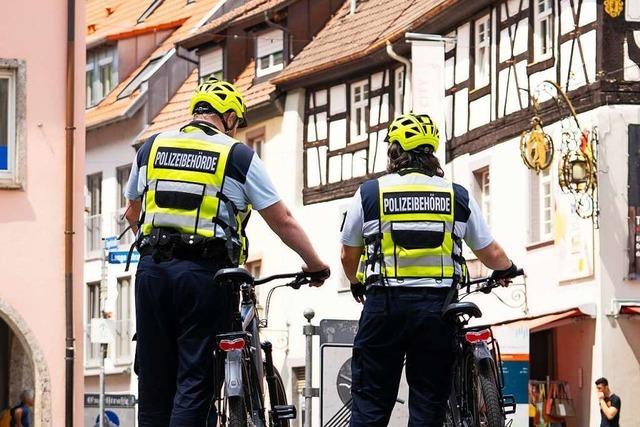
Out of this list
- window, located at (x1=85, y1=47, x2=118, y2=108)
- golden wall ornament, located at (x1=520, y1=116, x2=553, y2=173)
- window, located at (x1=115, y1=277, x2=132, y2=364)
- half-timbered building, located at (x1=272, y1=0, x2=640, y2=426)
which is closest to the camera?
half-timbered building, located at (x1=272, y1=0, x2=640, y2=426)

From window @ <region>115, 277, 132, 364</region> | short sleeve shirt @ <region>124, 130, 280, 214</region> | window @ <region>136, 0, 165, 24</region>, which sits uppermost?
window @ <region>136, 0, 165, 24</region>

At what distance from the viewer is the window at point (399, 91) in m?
42.9

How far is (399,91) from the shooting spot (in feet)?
141

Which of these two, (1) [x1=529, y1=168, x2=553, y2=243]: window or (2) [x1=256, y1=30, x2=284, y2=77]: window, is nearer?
(1) [x1=529, y1=168, x2=553, y2=243]: window

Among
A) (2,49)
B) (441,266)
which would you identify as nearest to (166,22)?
(2,49)

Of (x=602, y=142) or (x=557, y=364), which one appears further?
(x=557, y=364)

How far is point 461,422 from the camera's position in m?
11.0

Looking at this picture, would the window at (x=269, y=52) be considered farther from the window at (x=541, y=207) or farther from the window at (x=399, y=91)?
the window at (x=541, y=207)

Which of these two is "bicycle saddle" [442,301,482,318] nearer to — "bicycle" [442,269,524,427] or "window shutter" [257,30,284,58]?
"bicycle" [442,269,524,427]

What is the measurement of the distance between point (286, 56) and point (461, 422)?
127 ft

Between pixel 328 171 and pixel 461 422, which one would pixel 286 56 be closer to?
pixel 328 171

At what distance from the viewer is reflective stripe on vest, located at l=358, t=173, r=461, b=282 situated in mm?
11023

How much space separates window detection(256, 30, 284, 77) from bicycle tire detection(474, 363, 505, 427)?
39.0 m

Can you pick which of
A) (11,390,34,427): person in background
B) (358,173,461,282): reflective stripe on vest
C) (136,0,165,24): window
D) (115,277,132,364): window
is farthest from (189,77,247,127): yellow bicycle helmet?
(136,0,165,24): window
